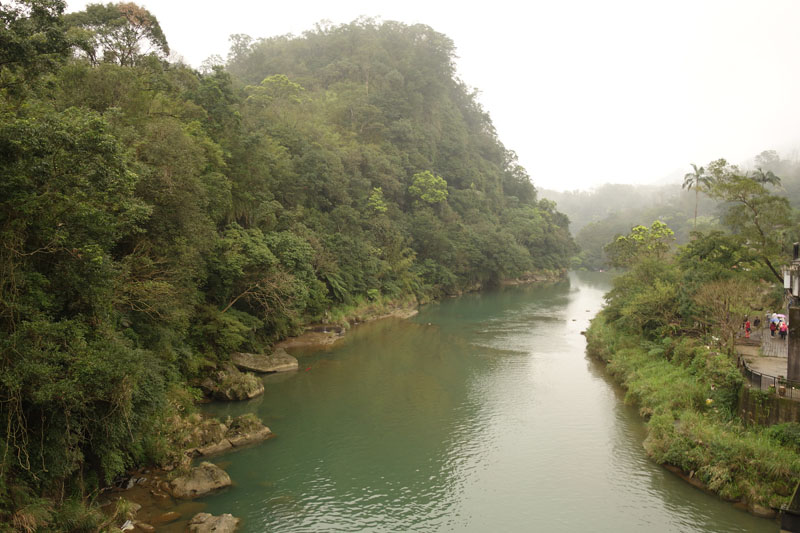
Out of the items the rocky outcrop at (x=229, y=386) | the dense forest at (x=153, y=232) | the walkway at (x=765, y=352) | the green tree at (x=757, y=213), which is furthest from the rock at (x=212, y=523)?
the green tree at (x=757, y=213)

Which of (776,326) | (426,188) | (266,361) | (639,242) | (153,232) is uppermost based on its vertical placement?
(426,188)

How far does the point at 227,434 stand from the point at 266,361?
890cm

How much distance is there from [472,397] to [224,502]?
1314 centimetres

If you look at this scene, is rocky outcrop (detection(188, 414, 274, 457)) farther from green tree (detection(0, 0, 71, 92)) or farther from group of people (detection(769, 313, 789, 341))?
group of people (detection(769, 313, 789, 341))

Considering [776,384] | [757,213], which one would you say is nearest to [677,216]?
[757,213]

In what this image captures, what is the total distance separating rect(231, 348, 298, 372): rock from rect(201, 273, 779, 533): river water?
852 mm

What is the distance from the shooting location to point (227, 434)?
1883 centimetres

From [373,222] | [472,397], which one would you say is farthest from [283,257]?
[373,222]

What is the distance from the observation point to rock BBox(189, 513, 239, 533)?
13414 mm

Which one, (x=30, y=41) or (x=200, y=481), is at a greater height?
(x=30, y=41)

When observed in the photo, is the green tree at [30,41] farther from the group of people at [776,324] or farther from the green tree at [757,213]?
the group of people at [776,324]

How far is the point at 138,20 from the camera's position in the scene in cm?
3023

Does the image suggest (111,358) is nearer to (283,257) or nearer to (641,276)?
(283,257)

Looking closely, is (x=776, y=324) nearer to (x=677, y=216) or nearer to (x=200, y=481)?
(x=200, y=481)
